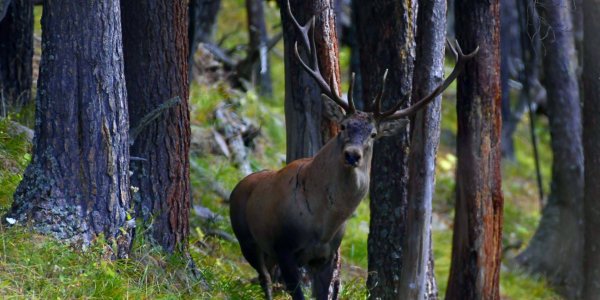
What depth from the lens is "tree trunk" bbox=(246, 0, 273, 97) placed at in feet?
57.4

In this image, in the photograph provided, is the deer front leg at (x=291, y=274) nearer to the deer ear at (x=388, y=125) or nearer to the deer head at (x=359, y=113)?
the deer head at (x=359, y=113)

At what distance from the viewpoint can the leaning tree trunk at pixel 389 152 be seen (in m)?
10.1

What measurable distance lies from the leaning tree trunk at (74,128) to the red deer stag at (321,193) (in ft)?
5.65

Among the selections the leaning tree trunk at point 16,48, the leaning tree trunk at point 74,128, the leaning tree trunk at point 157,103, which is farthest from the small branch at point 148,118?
the leaning tree trunk at point 16,48

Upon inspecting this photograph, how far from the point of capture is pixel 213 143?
14.5m

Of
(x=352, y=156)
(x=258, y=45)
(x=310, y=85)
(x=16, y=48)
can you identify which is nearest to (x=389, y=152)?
(x=310, y=85)

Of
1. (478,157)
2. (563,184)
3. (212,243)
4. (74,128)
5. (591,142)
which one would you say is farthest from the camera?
(563,184)

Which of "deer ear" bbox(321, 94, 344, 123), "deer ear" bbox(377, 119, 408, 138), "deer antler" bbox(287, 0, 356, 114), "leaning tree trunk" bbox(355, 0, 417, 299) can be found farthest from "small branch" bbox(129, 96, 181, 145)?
"leaning tree trunk" bbox(355, 0, 417, 299)

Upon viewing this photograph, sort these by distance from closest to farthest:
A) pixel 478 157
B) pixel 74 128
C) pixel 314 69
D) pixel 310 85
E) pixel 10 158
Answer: pixel 74 128 → pixel 314 69 → pixel 478 157 → pixel 10 158 → pixel 310 85

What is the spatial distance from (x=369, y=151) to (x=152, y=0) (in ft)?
7.25

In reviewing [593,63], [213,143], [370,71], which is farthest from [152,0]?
[213,143]

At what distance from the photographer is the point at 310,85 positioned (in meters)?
9.92

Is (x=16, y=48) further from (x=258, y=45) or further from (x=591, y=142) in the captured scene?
(x=258, y=45)

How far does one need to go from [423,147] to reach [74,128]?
2927 mm
